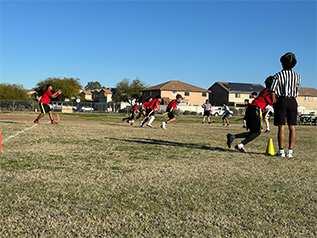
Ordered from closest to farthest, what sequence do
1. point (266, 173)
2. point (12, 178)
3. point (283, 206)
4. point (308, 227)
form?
point (308, 227)
point (283, 206)
point (12, 178)
point (266, 173)

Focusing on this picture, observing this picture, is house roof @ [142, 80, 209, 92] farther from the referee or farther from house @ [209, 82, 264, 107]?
the referee

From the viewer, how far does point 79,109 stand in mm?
67438

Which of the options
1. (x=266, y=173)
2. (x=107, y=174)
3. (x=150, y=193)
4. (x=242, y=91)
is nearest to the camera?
(x=150, y=193)

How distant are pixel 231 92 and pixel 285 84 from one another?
267 ft

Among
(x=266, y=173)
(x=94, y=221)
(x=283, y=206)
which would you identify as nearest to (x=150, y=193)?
(x=94, y=221)

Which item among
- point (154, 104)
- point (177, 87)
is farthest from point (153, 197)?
point (177, 87)

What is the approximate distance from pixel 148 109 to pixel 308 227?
593 inches

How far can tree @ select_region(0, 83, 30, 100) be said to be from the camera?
78.7 meters

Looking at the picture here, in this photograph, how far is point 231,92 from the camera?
8688cm

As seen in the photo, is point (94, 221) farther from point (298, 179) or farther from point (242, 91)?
point (242, 91)

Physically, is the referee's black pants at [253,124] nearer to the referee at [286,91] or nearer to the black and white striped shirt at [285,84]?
the referee at [286,91]

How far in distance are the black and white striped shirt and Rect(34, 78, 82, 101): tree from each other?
86122mm

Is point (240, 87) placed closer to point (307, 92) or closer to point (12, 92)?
point (307, 92)

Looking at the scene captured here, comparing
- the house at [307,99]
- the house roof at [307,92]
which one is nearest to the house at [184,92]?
the house at [307,99]
